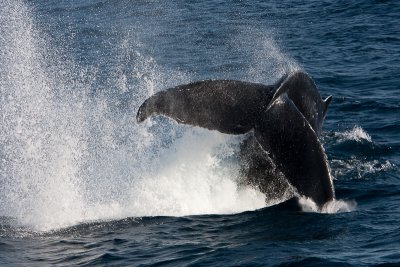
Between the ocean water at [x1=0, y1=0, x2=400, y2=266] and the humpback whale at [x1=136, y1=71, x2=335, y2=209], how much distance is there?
2.84 ft

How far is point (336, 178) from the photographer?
15.6 meters

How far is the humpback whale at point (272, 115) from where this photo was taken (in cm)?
1242

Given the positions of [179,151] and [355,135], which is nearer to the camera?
[179,151]

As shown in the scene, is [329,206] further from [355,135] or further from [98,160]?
[98,160]

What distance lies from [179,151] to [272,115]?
137 inches

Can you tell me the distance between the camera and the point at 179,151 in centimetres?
1552

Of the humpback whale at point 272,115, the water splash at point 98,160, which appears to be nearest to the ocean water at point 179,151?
the water splash at point 98,160

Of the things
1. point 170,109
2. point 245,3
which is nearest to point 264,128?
point 170,109

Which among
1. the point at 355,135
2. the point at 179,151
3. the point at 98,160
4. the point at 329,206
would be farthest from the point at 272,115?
the point at 355,135

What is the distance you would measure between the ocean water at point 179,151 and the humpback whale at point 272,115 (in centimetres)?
86

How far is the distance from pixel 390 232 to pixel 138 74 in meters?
15.1

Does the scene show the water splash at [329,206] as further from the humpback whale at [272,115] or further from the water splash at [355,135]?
the water splash at [355,135]

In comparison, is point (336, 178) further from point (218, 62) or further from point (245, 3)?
point (245, 3)

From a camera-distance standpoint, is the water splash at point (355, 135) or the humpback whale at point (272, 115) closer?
the humpback whale at point (272, 115)
